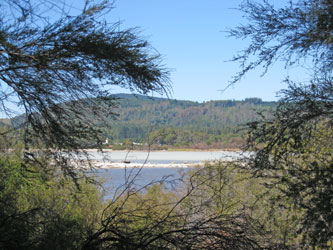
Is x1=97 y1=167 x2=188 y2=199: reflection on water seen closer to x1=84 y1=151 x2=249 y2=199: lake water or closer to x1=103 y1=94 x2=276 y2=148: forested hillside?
x1=84 y1=151 x2=249 y2=199: lake water

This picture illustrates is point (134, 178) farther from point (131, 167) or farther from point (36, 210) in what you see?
point (131, 167)

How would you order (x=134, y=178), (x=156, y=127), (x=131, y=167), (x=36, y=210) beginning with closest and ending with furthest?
1. (x=134, y=178)
2. (x=36, y=210)
3. (x=156, y=127)
4. (x=131, y=167)

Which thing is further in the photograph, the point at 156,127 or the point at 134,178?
the point at 156,127

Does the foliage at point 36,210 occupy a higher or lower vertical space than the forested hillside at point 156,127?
lower

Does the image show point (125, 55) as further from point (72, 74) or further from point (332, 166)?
point (332, 166)

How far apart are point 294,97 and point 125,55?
1659mm

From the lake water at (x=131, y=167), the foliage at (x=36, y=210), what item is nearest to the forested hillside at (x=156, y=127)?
the lake water at (x=131, y=167)

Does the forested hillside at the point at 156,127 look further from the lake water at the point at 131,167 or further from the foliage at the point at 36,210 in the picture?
the foliage at the point at 36,210

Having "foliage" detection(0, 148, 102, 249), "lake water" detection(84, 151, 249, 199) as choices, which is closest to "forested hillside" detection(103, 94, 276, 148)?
"lake water" detection(84, 151, 249, 199)

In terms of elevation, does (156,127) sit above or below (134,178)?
above

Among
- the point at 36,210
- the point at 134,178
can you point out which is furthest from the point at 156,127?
the point at 36,210

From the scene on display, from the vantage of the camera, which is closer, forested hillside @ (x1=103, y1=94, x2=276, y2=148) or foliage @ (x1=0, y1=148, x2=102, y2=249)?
foliage @ (x1=0, y1=148, x2=102, y2=249)

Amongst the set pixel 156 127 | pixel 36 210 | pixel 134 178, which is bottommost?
pixel 36 210

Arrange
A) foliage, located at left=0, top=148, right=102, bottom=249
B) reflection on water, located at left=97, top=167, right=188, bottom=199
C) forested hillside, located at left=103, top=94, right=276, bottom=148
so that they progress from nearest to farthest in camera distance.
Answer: foliage, located at left=0, top=148, right=102, bottom=249 < reflection on water, located at left=97, top=167, right=188, bottom=199 < forested hillside, located at left=103, top=94, right=276, bottom=148
